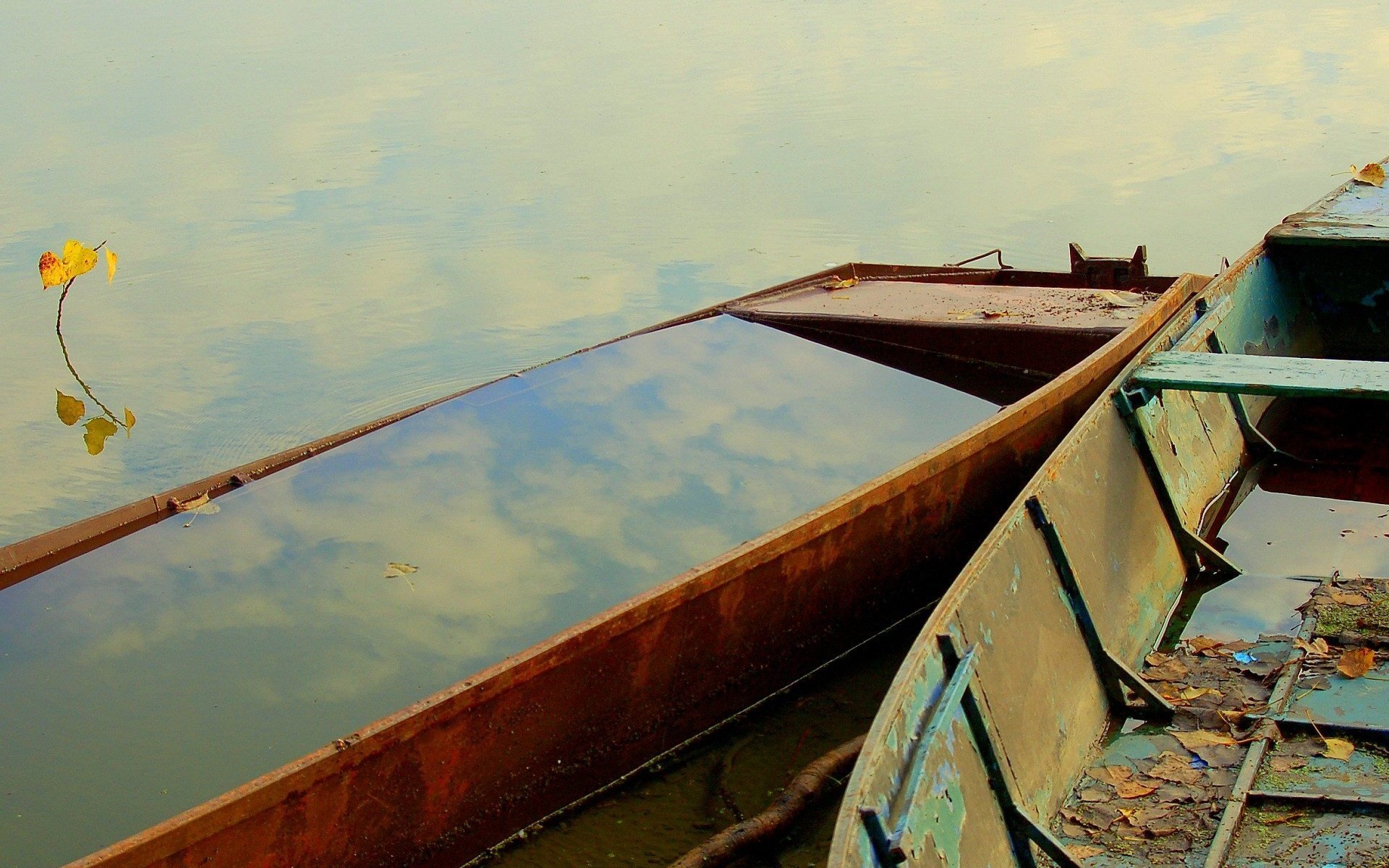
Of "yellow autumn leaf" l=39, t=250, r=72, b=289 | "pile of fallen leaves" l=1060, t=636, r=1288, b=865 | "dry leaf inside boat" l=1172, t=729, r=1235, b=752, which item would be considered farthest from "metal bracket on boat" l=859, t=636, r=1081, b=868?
"yellow autumn leaf" l=39, t=250, r=72, b=289

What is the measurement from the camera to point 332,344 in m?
8.85

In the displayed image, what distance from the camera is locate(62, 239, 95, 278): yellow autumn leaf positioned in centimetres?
886

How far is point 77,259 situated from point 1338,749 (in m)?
8.55

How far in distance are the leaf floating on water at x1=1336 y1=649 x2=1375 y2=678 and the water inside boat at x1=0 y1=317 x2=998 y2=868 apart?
250 centimetres

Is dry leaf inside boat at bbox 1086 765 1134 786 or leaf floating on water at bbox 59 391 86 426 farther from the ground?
leaf floating on water at bbox 59 391 86 426

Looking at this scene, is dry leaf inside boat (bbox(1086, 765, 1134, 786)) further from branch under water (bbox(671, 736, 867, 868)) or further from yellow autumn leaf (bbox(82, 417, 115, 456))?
yellow autumn leaf (bbox(82, 417, 115, 456))

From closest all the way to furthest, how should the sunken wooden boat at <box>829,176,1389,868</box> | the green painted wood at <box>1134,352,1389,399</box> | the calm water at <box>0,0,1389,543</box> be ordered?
the sunken wooden boat at <box>829,176,1389,868</box> → the green painted wood at <box>1134,352,1389,399</box> → the calm water at <box>0,0,1389,543</box>

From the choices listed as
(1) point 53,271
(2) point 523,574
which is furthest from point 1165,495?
(1) point 53,271

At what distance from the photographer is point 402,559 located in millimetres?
5910

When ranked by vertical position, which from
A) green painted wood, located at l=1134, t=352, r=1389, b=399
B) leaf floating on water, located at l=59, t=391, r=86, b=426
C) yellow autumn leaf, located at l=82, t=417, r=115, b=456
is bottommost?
green painted wood, located at l=1134, t=352, r=1389, b=399

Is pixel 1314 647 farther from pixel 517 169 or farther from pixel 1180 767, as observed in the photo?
pixel 517 169

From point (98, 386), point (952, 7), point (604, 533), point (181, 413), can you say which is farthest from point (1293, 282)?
point (952, 7)

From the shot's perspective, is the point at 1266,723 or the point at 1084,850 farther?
the point at 1266,723

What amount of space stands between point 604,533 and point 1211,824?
124 inches
